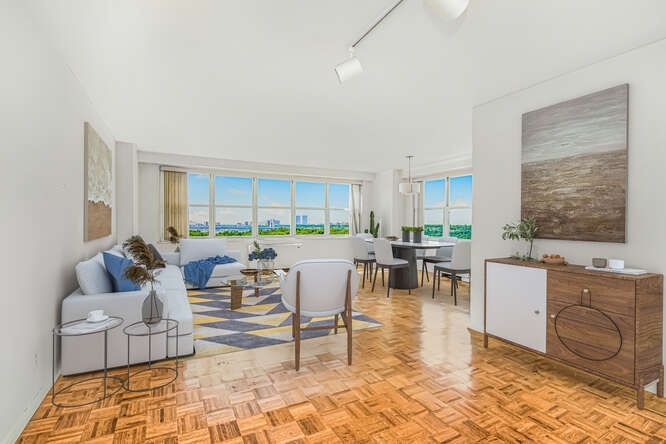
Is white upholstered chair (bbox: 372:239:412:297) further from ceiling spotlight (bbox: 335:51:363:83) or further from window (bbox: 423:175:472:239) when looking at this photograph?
ceiling spotlight (bbox: 335:51:363:83)

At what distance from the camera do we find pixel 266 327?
3.51 metres

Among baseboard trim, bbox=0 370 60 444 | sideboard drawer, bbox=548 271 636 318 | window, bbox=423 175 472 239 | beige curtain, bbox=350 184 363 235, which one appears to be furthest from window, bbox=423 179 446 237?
baseboard trim, bbox=0 370 60 444

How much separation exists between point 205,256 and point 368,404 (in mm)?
4530

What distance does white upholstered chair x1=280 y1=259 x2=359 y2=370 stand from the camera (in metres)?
2.51

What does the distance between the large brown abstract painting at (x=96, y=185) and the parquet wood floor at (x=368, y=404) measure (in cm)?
188

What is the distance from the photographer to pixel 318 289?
2.56 m

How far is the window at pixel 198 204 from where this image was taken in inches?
272

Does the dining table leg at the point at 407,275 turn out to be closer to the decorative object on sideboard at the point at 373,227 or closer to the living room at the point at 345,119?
the living room at the point at 345,119

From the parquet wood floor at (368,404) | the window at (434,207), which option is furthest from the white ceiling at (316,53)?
the window at (434,207)

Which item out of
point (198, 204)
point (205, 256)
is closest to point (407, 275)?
point (205, 256)

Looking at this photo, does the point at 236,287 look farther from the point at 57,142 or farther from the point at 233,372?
the point at 57,142

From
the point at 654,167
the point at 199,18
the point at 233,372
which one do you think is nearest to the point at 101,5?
the point at 199,18

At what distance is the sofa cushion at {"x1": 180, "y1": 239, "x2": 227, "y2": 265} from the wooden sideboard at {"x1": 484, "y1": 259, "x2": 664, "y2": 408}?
4786 millimetres

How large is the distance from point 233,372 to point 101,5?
101 inches
